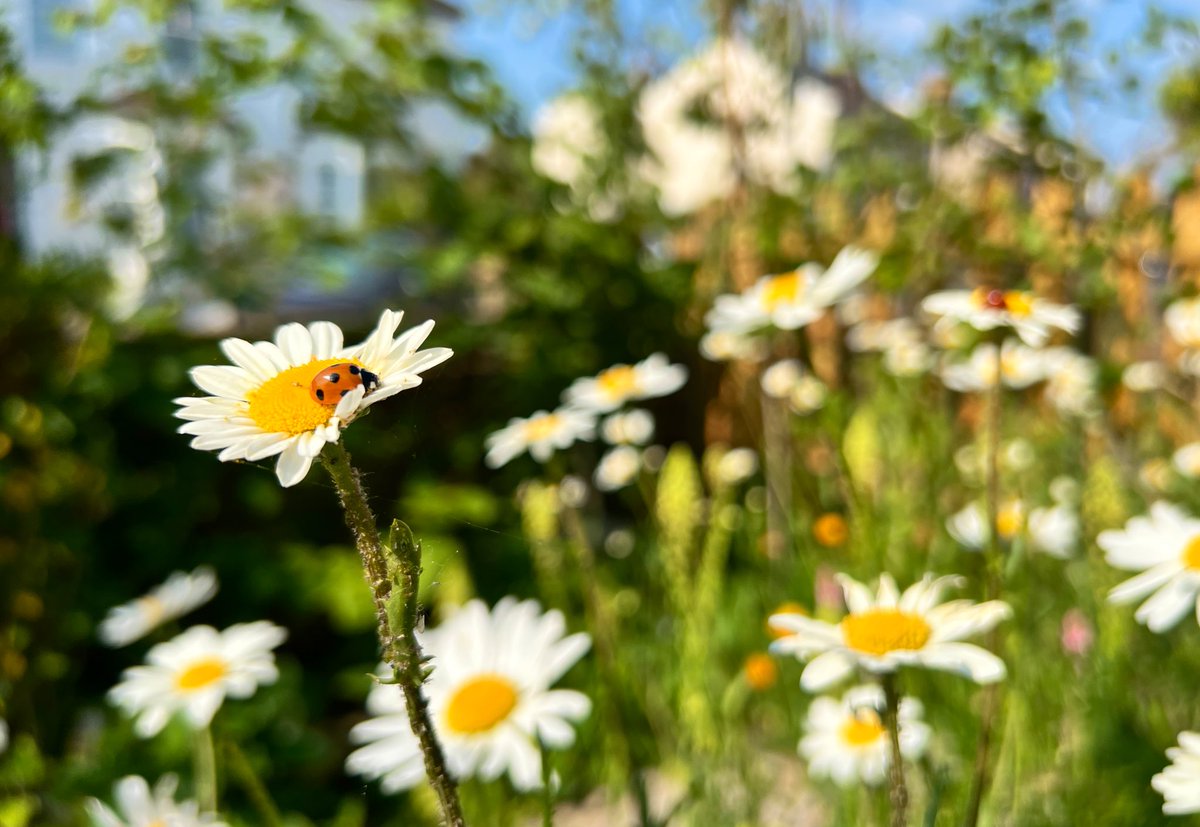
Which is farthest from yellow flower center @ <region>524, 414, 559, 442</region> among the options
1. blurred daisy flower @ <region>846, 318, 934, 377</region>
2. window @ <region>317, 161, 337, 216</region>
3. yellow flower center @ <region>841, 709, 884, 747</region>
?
window @ <region>317, 161, 337, 216</region>

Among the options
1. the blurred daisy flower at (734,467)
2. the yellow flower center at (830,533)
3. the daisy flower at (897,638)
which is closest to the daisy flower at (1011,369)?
the yellow flower center at (830,533)

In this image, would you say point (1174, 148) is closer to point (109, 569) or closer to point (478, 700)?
point (478, 700)

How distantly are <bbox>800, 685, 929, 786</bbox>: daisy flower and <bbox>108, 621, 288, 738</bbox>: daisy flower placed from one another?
0.53 m

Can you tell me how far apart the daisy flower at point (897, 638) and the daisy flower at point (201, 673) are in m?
0.52

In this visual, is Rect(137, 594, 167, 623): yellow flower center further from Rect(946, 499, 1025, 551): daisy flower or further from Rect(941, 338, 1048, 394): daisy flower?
Rect(941, 338, 1048, 394): daisy flower

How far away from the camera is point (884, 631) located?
1.92ft

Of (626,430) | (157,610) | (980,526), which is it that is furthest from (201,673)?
(980,526)

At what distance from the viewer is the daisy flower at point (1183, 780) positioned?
0.49 m

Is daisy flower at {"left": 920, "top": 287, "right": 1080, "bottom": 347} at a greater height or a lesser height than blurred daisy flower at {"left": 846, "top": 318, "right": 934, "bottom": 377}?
greater

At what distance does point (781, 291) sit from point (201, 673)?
707 mm

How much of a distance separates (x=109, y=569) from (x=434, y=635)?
1600 millimetres

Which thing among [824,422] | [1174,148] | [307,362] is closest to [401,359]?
[307,362]

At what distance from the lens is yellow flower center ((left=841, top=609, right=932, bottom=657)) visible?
0.57 m

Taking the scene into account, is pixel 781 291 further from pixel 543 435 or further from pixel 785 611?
pixel 785 611
